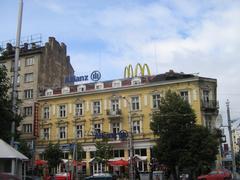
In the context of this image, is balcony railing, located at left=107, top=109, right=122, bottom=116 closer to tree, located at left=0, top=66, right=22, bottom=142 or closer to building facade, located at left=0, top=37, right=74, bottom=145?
building facade, located at left=0, top=37, right=74, bottom=145

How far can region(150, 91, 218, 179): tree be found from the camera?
1428 inches

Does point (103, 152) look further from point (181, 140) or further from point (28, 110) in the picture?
point (28, 110)

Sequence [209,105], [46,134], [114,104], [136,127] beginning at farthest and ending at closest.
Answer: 1. [46,134]
2. [114,104]
3. [136,127]
4. [209,105]

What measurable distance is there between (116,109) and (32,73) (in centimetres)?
1654

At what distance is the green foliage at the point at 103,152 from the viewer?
48.8 m

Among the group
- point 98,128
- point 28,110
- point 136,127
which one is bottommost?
point 136,127

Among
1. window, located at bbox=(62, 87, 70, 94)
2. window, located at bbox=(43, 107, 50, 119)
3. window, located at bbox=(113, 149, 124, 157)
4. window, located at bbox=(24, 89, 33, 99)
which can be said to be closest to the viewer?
window, located at bbox=(113, 149, 124, 157)

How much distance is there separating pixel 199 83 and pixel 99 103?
14.8 meters

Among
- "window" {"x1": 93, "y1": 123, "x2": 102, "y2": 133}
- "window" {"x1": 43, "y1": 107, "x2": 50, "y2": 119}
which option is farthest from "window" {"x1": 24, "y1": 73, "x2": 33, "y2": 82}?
"window" {"x1": 93, "y1": 123, "x2": 102, "y2": 133}

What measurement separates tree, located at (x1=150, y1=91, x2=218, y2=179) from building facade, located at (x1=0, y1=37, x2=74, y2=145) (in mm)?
27139

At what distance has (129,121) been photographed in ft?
175

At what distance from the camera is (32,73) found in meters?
62.4

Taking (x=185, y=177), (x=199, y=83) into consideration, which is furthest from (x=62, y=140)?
(x=185, y=177)

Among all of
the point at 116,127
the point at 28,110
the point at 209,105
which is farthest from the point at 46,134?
the point at 209,105
